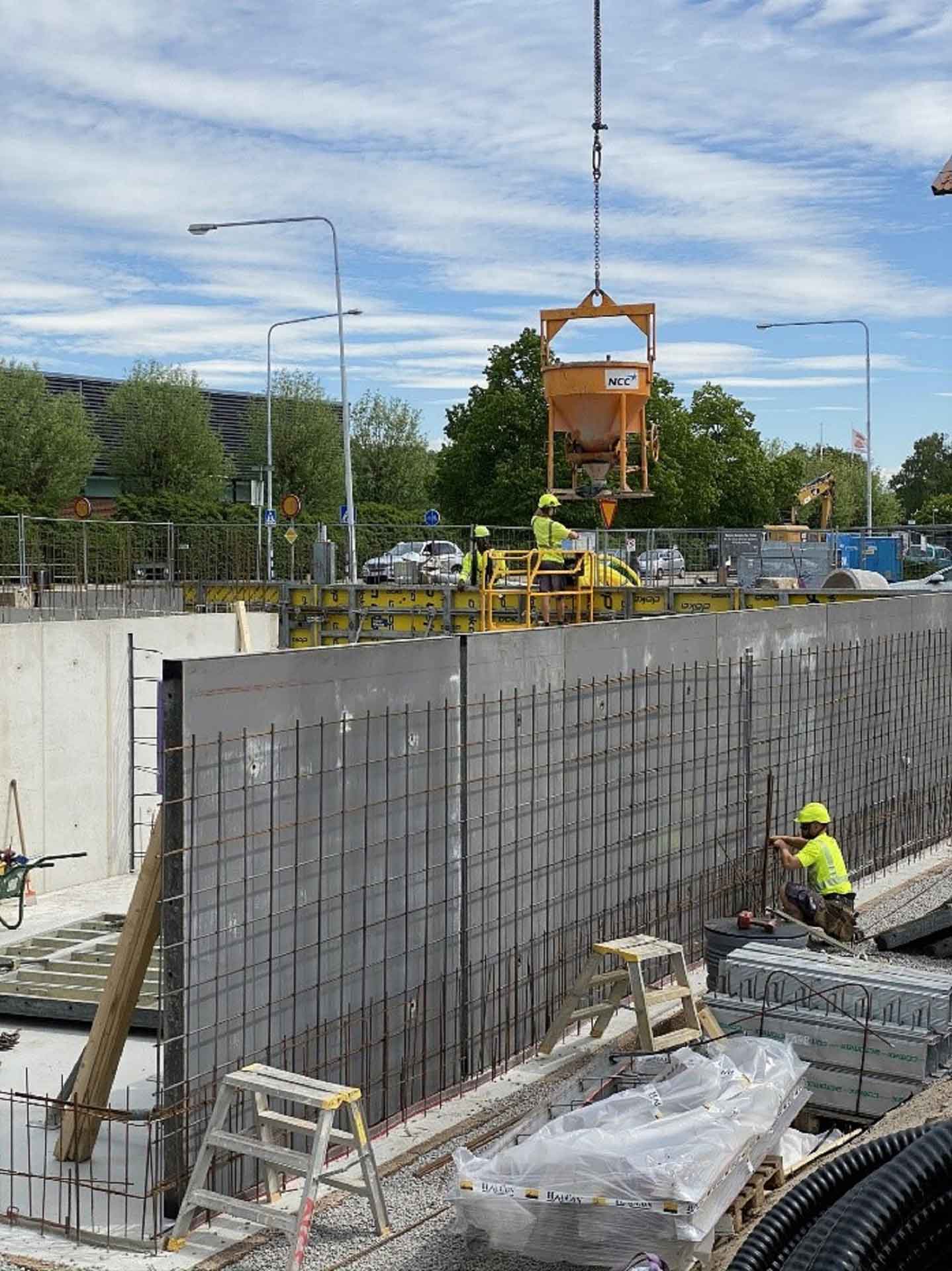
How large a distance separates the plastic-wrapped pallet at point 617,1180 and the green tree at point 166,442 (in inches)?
2499

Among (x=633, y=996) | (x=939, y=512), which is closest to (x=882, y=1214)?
(x=633, y=996)

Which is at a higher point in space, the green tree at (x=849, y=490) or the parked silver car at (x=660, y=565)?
the green tree at (x=849, y=490)

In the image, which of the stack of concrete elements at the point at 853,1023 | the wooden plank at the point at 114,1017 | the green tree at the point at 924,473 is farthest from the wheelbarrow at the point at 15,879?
the green tree at the point at 924,473

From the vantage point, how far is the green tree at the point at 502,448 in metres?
53.2

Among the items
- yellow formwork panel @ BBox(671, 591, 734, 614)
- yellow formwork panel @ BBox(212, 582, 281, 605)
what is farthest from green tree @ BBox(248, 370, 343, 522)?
yellow formwork panel @ BBox(671, 591, 734, 614)

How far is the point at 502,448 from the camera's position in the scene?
178 ft

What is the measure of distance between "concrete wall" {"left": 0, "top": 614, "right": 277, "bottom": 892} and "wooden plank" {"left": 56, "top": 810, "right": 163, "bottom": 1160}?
8.10 metres

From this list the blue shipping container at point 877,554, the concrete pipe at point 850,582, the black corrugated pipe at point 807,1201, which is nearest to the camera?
the black corrugated pipe at point 807,1201

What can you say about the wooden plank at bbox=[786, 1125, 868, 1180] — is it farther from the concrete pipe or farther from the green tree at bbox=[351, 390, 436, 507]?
the green tree at bbox=[351, 390, 436, 507]

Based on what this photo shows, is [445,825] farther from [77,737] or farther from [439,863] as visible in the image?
[77,737]

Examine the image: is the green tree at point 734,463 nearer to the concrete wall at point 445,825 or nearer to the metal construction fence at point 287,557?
the metal construction fence at point 287,557

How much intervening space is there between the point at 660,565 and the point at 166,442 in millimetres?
36363

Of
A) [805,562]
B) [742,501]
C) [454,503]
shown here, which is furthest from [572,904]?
[742,501]

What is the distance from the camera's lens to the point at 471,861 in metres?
8.88
